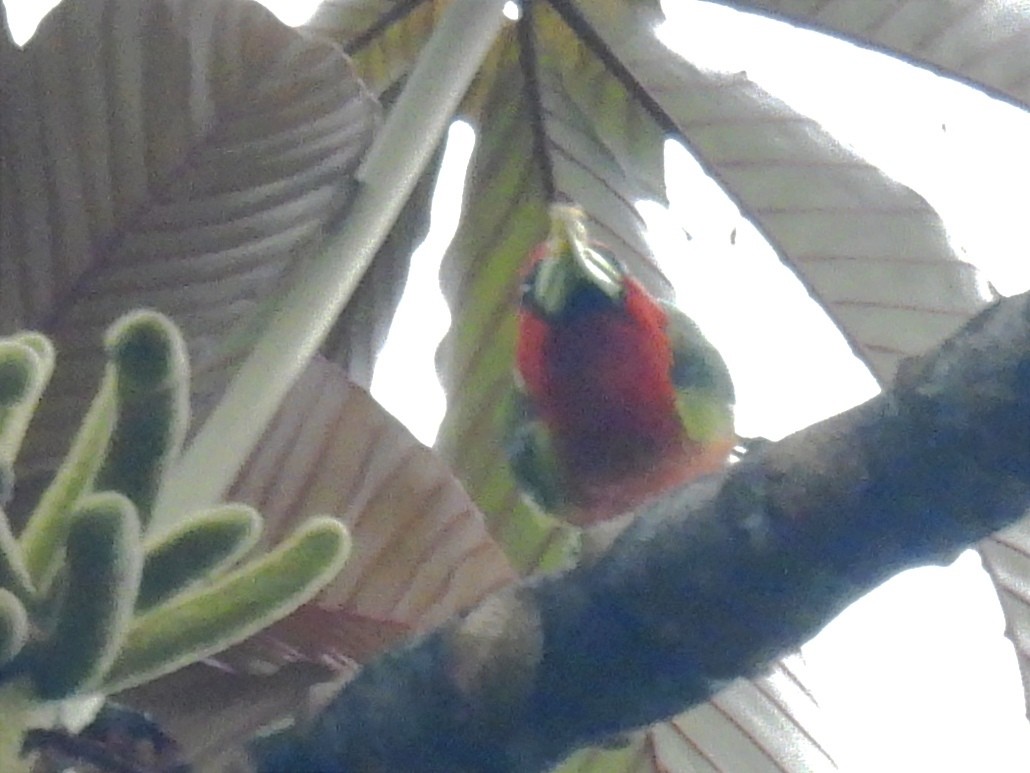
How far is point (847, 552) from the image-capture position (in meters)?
0.30

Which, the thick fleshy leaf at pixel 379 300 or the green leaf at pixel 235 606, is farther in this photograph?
the thick fleshy leaf at pixel 379 300

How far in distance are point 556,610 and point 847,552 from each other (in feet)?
0.26

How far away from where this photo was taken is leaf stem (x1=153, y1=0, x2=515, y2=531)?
504mm

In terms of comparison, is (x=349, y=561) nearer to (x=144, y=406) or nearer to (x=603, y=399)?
(x=603, y=399)

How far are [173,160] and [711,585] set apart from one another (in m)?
0.48

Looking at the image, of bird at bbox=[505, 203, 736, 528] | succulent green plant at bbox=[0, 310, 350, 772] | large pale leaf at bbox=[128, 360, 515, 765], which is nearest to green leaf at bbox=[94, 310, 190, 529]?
succulent green plant at bbox=[0, 310, 350, 772]

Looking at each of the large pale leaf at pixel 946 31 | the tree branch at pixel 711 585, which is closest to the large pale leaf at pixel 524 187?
the large pale leaf at pixel 946 31

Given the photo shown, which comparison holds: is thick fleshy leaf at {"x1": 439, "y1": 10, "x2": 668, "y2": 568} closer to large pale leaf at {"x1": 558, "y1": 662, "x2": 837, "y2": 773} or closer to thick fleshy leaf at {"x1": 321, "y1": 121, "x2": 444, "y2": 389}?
thick fleshy leaf at {"x1": 321, "y1": 121, "x2": 444, "y2": 389}

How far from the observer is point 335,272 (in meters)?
0.57

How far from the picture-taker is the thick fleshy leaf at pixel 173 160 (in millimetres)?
662

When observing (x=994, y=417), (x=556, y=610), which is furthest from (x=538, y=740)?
(x=994, y=417)

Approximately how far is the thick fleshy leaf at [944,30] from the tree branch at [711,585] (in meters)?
0.50

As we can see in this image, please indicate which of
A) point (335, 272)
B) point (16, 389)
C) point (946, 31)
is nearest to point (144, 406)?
point (16, 389)

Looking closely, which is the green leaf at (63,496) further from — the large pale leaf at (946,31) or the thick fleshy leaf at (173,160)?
the large pale leaf at (946,31)
